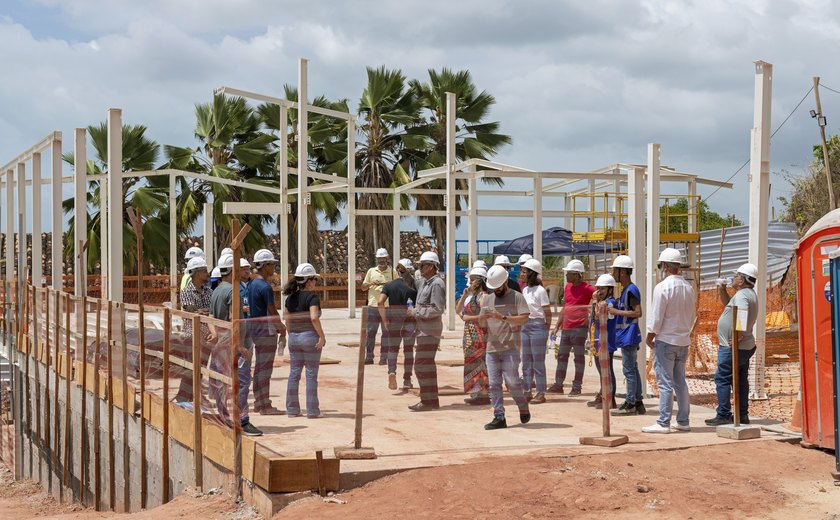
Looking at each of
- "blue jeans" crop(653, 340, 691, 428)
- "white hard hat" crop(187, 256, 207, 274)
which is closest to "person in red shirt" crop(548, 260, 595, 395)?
"blue jeans" crop(653, 340, 691, 428)

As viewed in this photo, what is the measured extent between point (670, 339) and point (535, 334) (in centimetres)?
209

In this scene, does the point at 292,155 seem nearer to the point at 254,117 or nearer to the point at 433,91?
the point at 254,117

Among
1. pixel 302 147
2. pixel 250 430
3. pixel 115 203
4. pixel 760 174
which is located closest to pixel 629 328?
pixel 760 174

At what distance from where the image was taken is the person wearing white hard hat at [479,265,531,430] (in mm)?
10125

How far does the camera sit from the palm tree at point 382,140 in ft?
120

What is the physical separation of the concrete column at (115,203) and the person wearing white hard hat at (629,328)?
805 centimetres

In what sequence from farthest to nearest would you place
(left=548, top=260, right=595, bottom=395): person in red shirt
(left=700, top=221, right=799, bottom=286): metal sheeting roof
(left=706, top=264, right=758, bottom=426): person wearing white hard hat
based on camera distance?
1. (left=700, top=221, right=799, bottom=286): metal sheeting roof
2. (left=548, top=260, right=595, bottom=395): person in red shirt
3. (left=706, top=264, right=758, bottom=426): person wearing white hard hat

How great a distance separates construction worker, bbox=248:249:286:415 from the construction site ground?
18 cm

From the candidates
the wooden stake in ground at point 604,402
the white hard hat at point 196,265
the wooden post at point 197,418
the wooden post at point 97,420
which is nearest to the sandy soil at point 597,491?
the wooden stake in ground at point 604,402

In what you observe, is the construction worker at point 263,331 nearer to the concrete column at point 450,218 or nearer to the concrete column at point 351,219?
the concrete column at point 450,218

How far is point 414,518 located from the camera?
7.20 metres

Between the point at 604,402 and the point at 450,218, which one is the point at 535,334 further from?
the point at 450,218

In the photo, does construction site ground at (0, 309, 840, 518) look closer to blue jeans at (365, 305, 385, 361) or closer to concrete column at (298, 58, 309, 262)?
blue jeans at (365, 305, 385, 361)

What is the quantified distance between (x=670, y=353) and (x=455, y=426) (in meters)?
2.19
